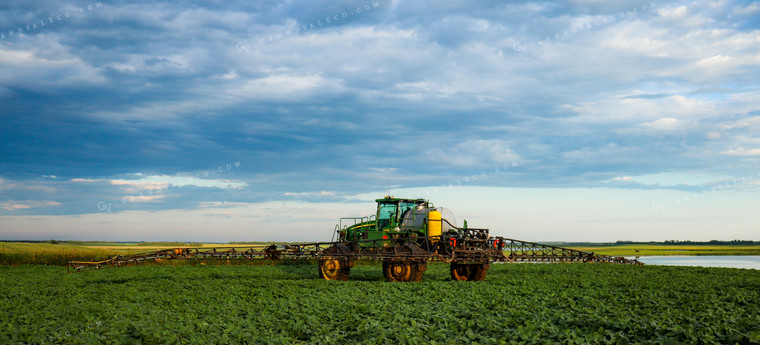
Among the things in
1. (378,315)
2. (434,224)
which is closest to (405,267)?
(434,224)

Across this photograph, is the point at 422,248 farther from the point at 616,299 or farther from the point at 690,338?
the point at 690,338

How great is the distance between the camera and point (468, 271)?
26547 mm

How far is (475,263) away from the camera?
24.3 meters

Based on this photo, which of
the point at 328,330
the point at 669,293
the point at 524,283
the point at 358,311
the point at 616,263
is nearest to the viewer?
the point at 328,330

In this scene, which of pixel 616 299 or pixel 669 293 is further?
pixel 669 293

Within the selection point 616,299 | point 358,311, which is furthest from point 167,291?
point 616,299

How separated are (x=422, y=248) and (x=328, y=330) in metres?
11.7

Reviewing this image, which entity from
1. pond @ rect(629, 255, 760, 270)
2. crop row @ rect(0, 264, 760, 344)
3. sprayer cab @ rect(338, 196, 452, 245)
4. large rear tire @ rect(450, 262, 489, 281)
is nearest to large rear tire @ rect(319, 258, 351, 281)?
sprayer cab @ rect(338, 196, 452, 245)

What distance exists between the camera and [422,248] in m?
24.0

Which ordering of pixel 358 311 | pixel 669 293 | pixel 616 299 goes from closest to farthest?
→ pixel 358 311 → pixel 616 299 → pixel 669 293

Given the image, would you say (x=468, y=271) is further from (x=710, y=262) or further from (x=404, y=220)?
(x=710, y=262)

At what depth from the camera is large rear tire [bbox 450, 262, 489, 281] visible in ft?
83.1

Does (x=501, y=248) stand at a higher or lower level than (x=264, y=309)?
higher

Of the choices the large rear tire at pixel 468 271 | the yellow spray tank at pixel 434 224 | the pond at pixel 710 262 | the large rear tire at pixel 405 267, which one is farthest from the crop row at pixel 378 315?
the pond at pixel 710 262
